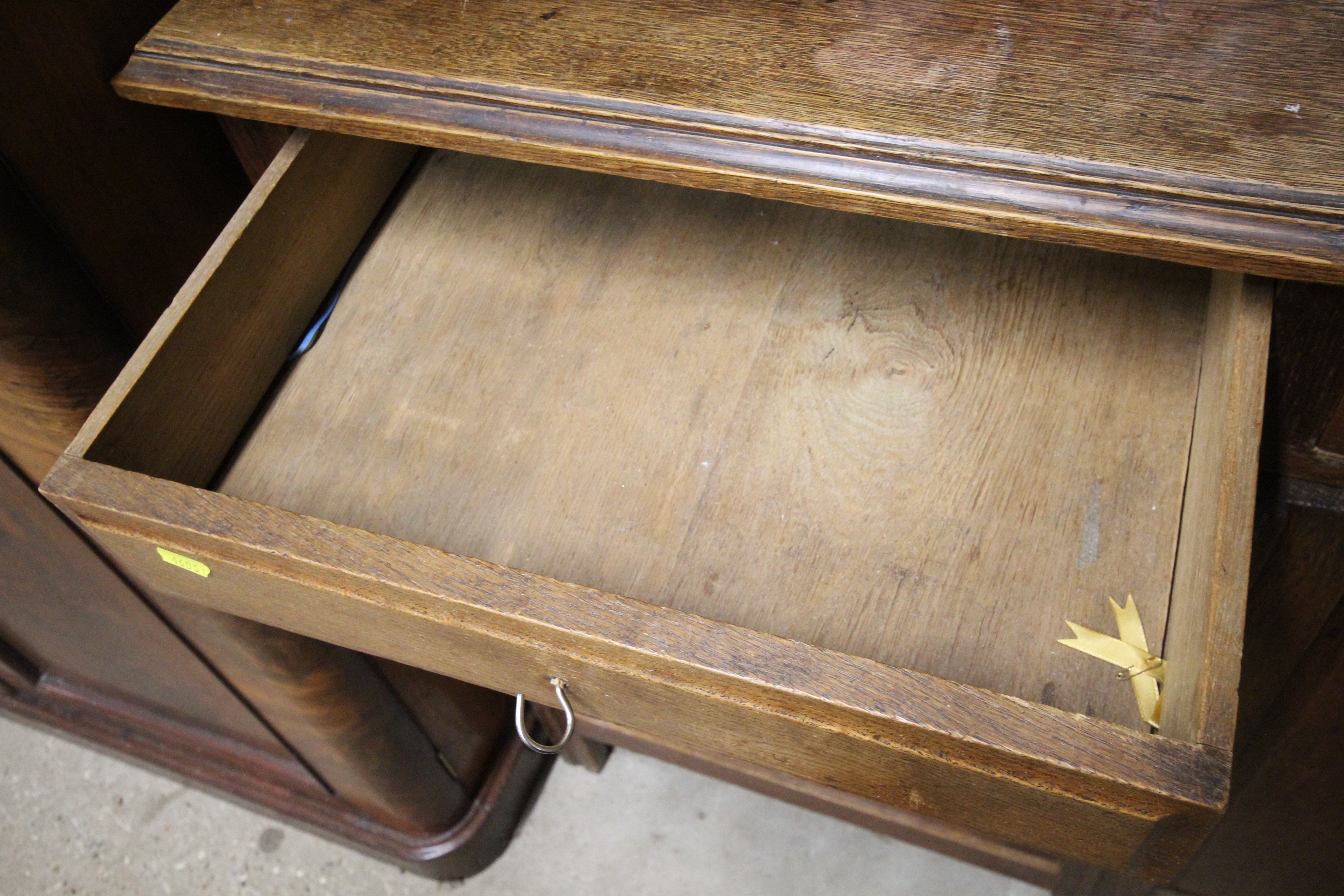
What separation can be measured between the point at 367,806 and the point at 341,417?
2.54ft

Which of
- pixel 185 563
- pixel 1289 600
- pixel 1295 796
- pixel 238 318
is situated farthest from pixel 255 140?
pixel 1295 796

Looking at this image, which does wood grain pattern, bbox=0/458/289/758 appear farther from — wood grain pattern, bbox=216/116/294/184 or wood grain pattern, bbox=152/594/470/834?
wood grain pattern, bbox=216/116/294/184

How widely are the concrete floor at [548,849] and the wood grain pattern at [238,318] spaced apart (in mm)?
915

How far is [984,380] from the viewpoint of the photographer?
2.68 ft

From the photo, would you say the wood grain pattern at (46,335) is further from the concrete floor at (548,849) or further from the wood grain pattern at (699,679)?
the concrete floor at (548,849)

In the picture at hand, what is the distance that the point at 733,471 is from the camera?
0.80 metres

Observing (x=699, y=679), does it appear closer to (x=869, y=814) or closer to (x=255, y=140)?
(x=255, y=140)

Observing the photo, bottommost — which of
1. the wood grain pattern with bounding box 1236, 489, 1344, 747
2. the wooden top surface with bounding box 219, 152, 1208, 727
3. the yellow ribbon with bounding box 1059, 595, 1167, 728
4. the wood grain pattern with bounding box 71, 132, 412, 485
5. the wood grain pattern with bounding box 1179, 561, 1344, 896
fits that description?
the wood grain pattern with bounding box 1179, 561, 1344, 896

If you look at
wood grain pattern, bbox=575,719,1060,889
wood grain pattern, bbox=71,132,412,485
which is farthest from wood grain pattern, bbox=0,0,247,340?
wood grain pattern, bbox=575,719,1060,889

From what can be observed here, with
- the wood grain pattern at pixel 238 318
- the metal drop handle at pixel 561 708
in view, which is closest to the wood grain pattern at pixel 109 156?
the wood grain pattern at pixel 238 318

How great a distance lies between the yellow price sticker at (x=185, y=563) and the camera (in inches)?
28.7

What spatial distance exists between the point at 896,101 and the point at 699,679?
0.37 meters

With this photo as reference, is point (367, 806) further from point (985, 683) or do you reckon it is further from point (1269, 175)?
point (1269, 175)

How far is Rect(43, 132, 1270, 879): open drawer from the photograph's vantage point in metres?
0.61
